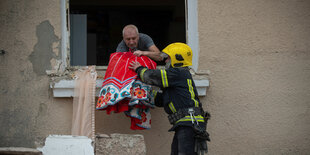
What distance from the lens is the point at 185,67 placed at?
11.1ft

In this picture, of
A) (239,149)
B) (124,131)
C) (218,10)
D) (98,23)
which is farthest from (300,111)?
(98,23)

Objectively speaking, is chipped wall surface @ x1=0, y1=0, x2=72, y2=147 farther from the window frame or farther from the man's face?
the man's face

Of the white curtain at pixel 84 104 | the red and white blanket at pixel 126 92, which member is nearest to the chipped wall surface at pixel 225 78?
the white curtain at pixel 84 104

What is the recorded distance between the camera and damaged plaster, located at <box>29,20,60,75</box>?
3871 mm

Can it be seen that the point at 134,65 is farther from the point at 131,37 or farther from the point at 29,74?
the point at 29,74

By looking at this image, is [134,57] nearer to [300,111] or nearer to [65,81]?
[65,81]

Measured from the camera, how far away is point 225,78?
3.99 meters

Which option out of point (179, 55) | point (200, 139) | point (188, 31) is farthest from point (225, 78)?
point (200, 139)

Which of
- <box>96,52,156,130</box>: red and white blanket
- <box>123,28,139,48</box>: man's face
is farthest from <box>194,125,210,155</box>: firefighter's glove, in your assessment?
<box>123,28,139,48</box>: man's face

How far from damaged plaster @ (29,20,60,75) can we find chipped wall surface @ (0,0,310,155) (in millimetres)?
10

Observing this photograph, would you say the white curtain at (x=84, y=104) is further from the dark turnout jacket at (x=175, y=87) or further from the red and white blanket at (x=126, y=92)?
the dark turnout jacket at (x=175, y=87)

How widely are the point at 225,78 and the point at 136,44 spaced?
3.53 feet

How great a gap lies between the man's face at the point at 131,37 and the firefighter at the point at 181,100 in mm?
334

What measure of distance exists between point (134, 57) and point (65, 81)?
818 mm
